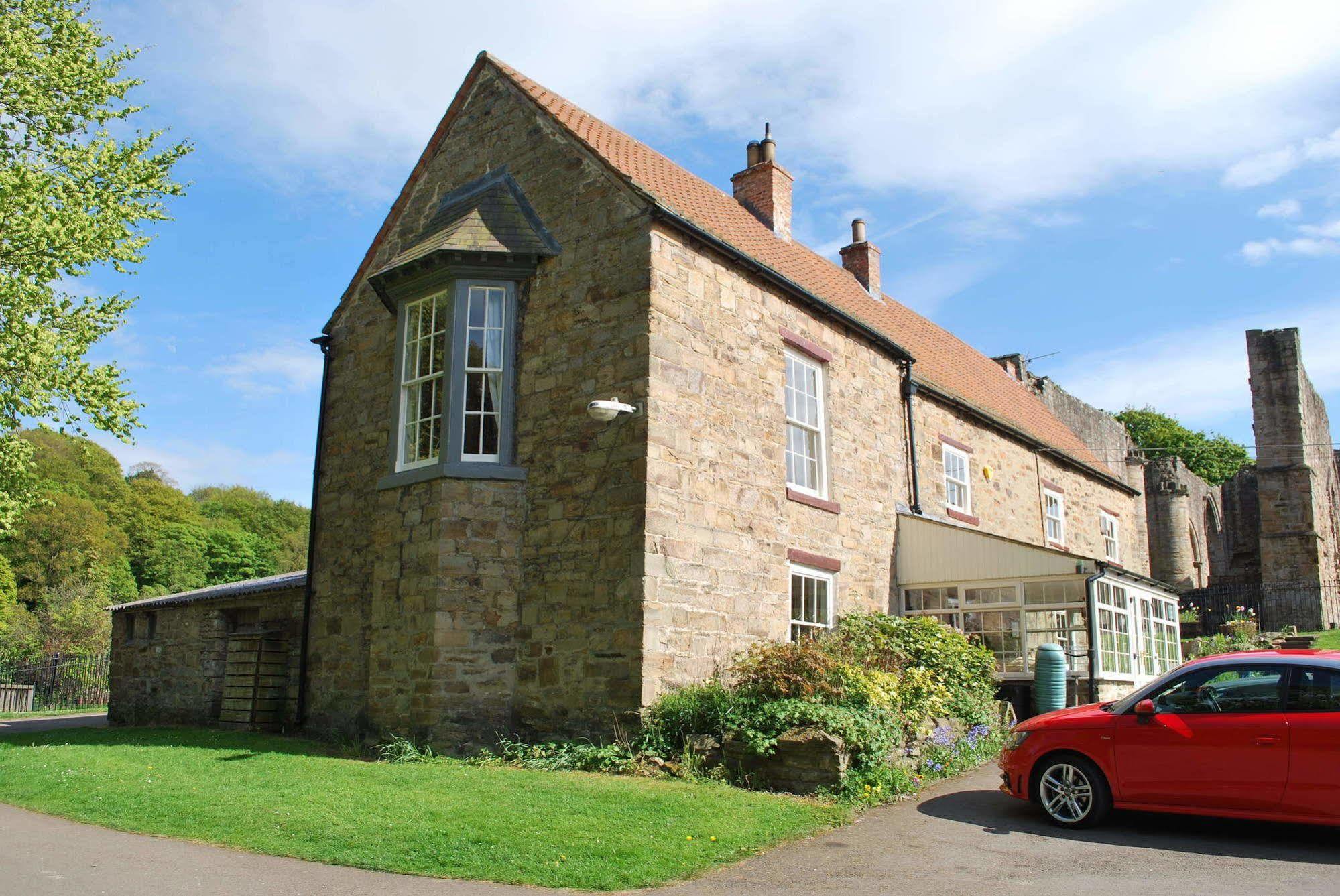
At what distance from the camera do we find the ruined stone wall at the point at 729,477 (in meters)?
11.8

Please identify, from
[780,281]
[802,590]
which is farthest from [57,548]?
[780,281]

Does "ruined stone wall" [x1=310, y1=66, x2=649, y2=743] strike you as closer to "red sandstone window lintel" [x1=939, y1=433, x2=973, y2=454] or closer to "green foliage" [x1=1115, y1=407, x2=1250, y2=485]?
"red sandstone window lintel" [x1=939, y1=433, x2=973, y2=454]

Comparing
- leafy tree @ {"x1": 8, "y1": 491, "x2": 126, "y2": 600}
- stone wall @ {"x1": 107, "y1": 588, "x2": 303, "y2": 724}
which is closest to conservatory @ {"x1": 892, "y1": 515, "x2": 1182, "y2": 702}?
stone wall @ {"x1": 107, "y1": 588, "x2": 303, "y2": 724}

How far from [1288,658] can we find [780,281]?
816cm

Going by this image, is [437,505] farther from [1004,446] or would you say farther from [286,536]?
[286,536]

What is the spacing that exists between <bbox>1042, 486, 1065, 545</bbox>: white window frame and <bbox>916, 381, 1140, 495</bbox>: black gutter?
2.96 ft

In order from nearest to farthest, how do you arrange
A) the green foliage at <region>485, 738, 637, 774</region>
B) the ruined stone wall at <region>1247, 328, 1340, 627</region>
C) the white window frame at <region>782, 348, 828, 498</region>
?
the green foliage at <region>485, 738, 637, 774</region>
the white window frame at <region>782, 348, 828, 498</region>
the ruined stone wall at <region>1247, 328, 1340, 627</region>

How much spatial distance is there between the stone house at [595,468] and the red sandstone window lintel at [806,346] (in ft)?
0.16

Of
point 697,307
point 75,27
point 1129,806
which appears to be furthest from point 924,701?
point 75,27

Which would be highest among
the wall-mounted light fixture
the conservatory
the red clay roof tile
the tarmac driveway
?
the red clay roof tile

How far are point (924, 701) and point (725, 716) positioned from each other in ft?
8.55

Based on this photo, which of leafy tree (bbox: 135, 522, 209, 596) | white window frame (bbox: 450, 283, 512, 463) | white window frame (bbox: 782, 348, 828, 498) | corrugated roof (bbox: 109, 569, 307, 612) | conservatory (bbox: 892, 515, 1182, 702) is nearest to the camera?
white window frame (bbox: 450, 283, 512, 463)

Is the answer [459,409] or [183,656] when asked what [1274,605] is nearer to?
[459,409]

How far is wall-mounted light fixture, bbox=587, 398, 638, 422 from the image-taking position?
11219 millimetres
